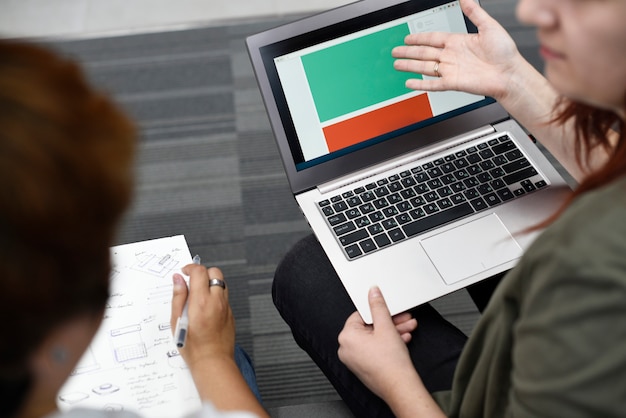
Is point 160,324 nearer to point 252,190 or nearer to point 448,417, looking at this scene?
point 448,417

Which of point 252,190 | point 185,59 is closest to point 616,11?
point 252,190

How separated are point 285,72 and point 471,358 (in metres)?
0.50

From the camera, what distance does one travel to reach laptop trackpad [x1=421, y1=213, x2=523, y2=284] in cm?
99

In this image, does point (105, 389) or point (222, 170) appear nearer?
point (105, 389)

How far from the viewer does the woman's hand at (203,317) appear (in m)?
0.84

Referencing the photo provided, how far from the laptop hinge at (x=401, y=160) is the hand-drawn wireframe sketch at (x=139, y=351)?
27 cm

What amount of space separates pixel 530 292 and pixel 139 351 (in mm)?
494

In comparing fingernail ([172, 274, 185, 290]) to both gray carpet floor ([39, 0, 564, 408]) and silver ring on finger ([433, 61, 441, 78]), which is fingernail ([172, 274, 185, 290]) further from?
gray carpet floor ([39, 0, 564, 408])

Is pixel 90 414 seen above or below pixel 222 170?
below

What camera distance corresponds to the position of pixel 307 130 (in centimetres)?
104

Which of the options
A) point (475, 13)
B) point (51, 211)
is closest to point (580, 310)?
point (51, 211)

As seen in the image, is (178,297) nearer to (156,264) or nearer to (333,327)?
(156,264)

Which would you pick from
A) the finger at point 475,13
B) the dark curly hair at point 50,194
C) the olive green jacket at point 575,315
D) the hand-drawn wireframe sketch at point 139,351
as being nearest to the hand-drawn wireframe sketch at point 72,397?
the hand-drawn wireframe sketch at point 139,351

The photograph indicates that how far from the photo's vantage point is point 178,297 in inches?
34.1
